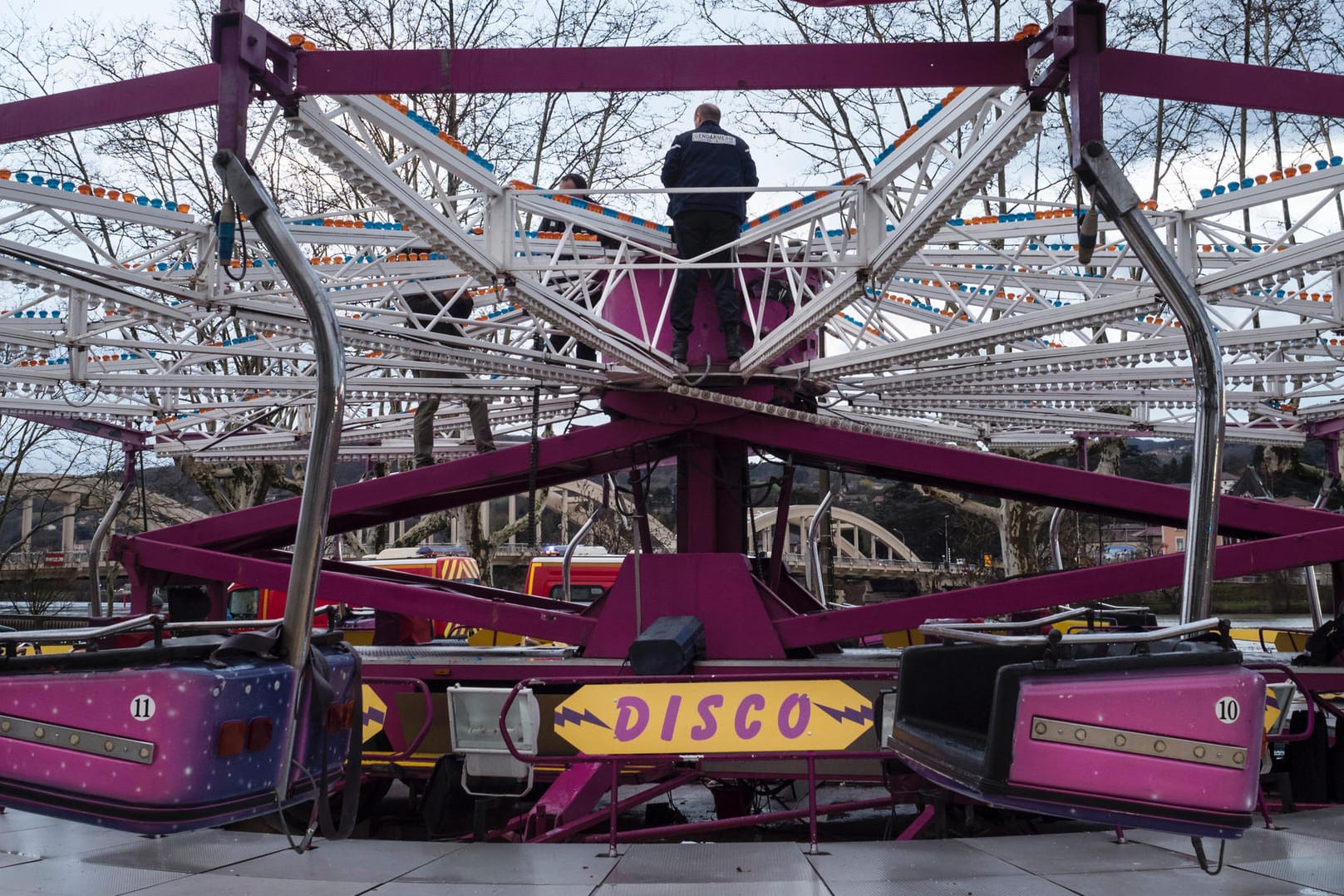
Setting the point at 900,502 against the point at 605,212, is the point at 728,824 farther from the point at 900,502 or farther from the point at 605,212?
the point at 900,502

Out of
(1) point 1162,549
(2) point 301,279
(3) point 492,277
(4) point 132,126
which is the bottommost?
(1) point 1162,549

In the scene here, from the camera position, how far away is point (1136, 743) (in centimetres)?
442

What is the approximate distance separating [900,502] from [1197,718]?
5374 cm

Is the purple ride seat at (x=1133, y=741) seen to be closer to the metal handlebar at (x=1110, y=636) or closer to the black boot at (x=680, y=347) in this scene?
the metal handlebar at (x=1110, y=636)

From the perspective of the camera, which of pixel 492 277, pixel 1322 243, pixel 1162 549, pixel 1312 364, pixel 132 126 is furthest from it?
pixel 1162 549

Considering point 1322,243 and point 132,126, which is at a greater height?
point 132,126

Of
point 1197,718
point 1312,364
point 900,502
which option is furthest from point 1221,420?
point 900,502

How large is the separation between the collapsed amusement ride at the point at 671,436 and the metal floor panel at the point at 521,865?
0.47m

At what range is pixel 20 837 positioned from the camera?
6945 mm

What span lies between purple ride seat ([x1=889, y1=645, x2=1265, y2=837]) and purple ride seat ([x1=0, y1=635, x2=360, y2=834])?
275 cm

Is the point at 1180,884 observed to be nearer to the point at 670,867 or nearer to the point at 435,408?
the point at 670,867

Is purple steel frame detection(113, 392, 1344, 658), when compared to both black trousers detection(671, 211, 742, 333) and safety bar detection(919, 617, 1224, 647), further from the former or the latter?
safety bar detection(919, 617, 1224, 647)

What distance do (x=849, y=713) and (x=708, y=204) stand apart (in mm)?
4207

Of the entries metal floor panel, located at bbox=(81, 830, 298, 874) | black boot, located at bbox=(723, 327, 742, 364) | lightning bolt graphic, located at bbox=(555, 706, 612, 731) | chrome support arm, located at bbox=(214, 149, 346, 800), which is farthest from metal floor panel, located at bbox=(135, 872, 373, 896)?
black boot, located at bbox=(723, 327, 742, 364)
